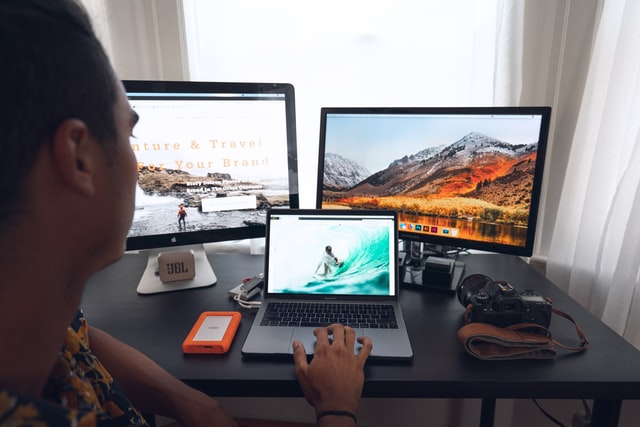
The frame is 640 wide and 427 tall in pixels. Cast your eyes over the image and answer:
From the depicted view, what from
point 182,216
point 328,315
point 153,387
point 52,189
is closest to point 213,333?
point 153,387

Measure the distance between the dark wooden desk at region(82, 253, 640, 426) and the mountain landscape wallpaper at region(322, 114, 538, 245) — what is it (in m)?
0.22

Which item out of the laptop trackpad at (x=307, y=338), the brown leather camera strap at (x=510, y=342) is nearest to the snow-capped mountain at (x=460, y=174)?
the brown leather camera strap at (x=510, y=342)

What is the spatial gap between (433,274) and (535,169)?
0.37m

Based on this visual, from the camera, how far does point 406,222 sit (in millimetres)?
1169

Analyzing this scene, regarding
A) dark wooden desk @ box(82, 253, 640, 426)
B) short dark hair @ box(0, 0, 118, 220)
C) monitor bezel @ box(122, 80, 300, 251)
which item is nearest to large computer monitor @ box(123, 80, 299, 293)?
monitor bezel @ box(122, 80, 300, 251)

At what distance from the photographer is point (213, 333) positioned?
2.80ft

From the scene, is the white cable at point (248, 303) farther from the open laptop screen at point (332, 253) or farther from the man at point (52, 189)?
the man at point (52, 189)

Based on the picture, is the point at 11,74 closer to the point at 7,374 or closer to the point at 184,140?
the point at 7,374

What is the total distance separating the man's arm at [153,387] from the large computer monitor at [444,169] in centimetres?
63

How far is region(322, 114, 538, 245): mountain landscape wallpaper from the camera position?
104cm

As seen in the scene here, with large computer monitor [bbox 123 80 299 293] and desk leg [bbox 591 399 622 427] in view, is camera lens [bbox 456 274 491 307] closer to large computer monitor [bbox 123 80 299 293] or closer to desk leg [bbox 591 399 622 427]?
desk leg [bbox 591 399 622 427]

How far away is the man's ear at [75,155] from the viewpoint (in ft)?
A: 1.34

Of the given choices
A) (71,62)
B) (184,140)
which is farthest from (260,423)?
(71,62)

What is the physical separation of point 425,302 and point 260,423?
492mm
